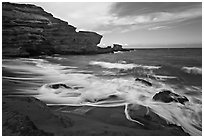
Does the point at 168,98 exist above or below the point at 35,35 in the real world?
below

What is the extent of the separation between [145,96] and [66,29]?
25680mm

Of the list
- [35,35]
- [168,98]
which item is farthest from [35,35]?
[168,98]

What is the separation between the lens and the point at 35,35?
21.5 metres

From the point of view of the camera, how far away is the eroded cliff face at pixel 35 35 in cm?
1868

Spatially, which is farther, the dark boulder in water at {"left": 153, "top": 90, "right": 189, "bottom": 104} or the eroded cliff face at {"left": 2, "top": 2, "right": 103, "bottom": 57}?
the eroded cliff face at {"left": 2, "top": 2, "right": 103, "bottom": 57}

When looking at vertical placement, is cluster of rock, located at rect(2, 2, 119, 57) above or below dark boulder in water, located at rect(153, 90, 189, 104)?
above

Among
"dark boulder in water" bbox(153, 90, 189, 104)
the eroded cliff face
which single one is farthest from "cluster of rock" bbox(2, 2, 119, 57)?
"dark boulder in water" bbox(153, 90, 189, 104)

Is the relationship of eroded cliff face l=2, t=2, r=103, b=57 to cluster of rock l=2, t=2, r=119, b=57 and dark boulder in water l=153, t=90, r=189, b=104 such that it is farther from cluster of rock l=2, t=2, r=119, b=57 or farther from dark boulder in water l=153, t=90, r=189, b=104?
dark boulder in water l=153, t=90, r=189, b=104

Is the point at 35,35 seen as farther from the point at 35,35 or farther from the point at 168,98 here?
the point at 168,98

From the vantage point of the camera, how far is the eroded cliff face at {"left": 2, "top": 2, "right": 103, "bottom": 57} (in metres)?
18.7

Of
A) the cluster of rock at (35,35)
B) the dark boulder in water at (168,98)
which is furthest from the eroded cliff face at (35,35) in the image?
the dark boulder in water at (168,98)

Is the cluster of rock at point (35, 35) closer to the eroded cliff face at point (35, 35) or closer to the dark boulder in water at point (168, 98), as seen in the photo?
the eroded cliff face at point (35, 35)

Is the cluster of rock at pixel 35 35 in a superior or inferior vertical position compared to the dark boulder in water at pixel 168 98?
superior

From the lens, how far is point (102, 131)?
2.46m
